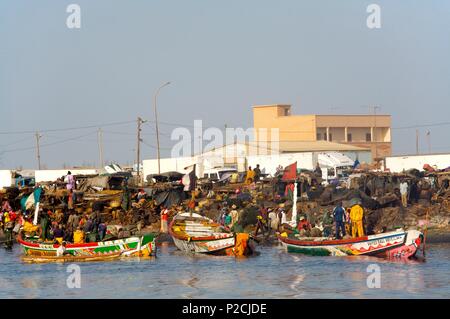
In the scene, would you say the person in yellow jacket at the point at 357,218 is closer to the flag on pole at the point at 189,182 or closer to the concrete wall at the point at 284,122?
the flag on pole at the point at 189,182

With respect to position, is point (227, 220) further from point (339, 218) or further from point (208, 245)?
point (339, 218)

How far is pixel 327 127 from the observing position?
108 metres

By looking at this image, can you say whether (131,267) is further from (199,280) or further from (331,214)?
(331,214)

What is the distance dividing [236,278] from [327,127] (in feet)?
237

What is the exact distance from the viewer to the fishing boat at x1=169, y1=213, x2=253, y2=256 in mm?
42062

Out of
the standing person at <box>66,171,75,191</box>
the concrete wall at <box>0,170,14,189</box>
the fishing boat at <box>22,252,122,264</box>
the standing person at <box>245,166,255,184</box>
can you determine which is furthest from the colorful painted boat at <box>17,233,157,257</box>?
the concrete wall at <box>0,170,14,189</box>

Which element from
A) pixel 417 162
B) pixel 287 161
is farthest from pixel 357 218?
pixel 287 161

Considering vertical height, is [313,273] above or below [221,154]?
below

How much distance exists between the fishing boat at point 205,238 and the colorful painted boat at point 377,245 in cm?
290
